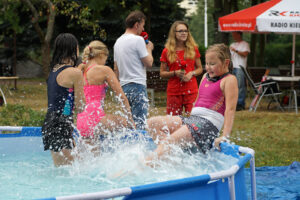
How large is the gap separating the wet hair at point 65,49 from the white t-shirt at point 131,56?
4.25 feet

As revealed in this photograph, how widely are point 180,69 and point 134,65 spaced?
85 cm

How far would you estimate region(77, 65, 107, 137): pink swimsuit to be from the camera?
4.90 metres

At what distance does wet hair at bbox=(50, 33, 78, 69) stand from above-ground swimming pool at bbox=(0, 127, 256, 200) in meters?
1.04

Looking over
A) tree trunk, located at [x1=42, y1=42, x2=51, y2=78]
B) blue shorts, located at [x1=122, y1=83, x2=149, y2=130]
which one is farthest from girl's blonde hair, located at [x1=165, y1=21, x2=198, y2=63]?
tree trunk, located at [x1=42, y1=42, x2=51, y2=78]

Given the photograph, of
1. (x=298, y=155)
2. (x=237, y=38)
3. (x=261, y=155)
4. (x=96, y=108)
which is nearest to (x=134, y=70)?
(x=96, y=108)

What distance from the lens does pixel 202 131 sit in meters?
4.28

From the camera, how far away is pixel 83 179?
4.29m

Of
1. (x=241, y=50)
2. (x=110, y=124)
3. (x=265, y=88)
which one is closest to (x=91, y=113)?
(x=110, y=124)

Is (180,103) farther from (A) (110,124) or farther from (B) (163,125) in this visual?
(B) (163,125)

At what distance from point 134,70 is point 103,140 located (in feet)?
3.67

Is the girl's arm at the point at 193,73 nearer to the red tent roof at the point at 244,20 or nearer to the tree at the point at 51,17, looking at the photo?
the red tent roof at the point at 244,20

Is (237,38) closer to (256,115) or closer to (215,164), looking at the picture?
(256,115)

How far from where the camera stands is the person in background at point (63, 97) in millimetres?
4422

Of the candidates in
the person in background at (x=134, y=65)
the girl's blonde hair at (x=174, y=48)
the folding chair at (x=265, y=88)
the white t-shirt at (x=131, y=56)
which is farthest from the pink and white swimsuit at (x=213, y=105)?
the folding chair at (x=265, y=88)
